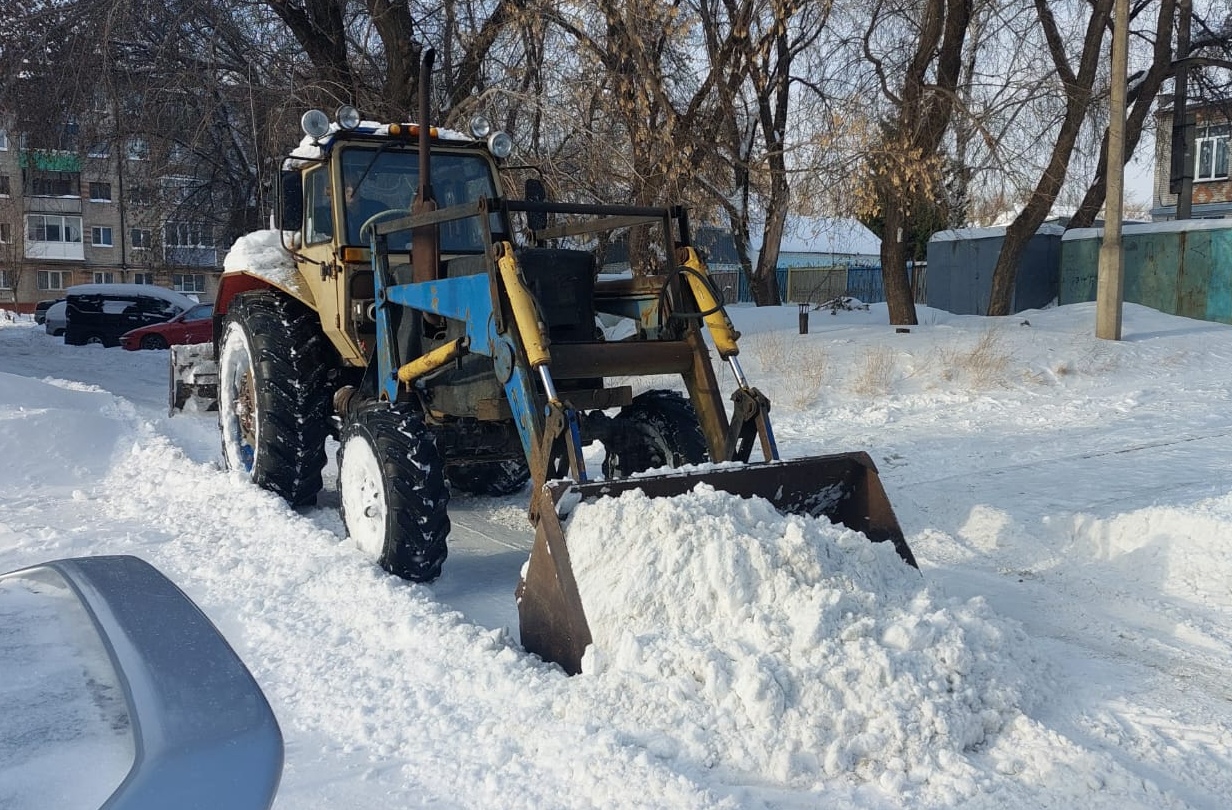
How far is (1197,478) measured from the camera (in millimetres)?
6977

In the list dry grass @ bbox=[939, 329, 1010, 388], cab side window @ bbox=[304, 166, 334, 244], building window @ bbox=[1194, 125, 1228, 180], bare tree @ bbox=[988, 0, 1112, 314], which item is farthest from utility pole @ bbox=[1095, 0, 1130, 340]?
building window @ bbox=[1194, 125, 1228, 180]

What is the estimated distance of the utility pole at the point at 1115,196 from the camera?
1332 cm

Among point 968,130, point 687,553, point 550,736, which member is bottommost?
point 550,736

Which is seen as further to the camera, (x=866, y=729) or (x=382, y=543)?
(x=382, y=543)

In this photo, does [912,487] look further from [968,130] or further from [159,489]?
[968,130]

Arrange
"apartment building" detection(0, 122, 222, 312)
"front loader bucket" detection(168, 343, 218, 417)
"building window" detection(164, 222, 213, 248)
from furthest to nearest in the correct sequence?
"building window" detection(164, 222, 213, 248), "apartment building" detection(0, 122, 222, 312), "front loader bucket" detection(168, 343, 218, 417)

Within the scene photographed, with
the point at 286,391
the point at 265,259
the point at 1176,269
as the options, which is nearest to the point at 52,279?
the point at 1176,269

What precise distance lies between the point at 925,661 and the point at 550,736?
128 cm

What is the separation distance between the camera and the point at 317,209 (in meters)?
6.74

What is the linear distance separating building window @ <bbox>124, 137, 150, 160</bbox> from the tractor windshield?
9.43 meters

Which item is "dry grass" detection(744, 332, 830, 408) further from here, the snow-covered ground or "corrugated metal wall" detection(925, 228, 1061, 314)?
"corrugated metal wall" detection(925, 228, 1061, 314)

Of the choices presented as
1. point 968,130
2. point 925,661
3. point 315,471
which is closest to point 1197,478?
point 925,661

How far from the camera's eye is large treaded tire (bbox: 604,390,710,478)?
5754 mm

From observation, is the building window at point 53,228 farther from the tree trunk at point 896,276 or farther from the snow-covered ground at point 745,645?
the snow-covered ground at point 745,645
